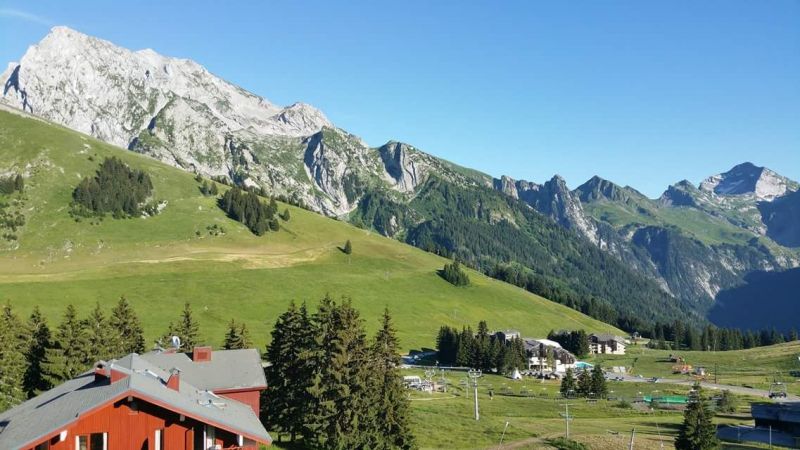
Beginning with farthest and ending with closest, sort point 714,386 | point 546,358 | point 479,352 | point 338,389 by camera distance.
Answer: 1. point 546,358
2. point 479,352
3. point 714,386
4. point 338,389

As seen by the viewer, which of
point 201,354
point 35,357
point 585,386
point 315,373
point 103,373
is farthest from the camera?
point 585,386

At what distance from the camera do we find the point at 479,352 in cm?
15625

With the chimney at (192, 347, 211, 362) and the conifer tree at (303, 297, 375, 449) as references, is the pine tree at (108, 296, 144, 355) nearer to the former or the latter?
the chimney at (192, 347, 211, 362)

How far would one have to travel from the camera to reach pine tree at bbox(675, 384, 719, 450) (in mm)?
57875

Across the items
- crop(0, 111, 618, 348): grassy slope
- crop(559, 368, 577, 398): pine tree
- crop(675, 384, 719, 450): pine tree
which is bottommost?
crop(559, 368, 577, 398): pine tree

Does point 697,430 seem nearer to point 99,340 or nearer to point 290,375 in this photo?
point 290,375

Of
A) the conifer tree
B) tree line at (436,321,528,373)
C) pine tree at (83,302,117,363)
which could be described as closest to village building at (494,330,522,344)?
tree line at (436,321,528,373)

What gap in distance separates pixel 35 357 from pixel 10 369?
5.78 metres

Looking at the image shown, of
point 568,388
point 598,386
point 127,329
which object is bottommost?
point 568,388

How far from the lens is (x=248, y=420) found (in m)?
35.9

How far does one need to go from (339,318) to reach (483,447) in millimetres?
24121

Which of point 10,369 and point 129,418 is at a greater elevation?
point 129,418

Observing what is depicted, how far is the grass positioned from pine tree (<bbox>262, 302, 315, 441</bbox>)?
119 m

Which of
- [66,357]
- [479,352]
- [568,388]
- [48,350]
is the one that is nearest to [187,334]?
[66,357]
